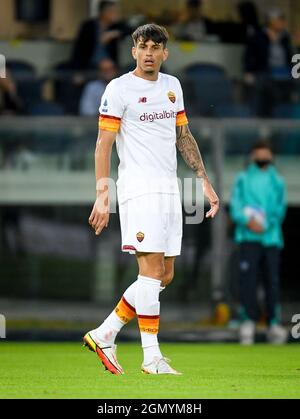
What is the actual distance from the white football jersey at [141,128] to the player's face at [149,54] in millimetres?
125

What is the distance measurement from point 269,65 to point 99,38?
7.47 ft

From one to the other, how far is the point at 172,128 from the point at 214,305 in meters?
7.80

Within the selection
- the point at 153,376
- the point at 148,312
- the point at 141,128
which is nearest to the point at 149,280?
the point at 148,312

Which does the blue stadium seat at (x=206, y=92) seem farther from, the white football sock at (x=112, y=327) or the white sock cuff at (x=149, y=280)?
the white sock cuff at (x=149, y=280)

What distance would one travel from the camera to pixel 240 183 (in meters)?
16.6

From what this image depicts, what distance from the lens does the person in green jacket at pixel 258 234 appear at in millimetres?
16297

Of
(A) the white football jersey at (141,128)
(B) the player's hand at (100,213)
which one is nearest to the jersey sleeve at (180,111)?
(A) the white football jersey at (141,128)

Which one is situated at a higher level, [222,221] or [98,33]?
[98,33]

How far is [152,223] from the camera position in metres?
9.84

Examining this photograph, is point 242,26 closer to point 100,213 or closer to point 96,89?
point 96,89

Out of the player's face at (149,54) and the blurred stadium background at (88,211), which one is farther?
the blurred stadium background at (88,211)
